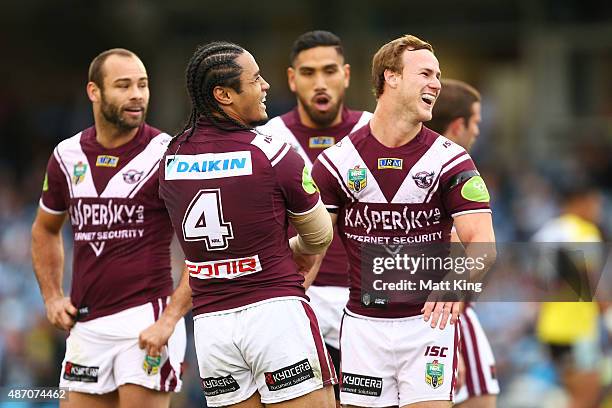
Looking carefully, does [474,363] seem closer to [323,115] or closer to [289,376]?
[323,115]

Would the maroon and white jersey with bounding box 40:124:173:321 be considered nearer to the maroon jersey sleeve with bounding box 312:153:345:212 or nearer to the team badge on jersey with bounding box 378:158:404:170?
the maroon jersey sleeve with bounding box 312:153:345:212

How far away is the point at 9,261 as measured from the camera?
16.1 meters

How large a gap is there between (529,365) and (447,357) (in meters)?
5.83

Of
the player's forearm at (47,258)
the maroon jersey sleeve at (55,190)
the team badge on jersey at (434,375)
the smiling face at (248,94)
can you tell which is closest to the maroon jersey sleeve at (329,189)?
the smiling face at (248,94)

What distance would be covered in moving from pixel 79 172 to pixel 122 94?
1.84 ft

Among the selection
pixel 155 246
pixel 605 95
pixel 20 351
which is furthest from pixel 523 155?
pixel 155 246

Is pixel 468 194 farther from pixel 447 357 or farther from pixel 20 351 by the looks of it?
pixel 20 351

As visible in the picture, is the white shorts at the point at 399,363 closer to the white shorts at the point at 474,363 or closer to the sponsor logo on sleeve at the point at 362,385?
the sponsor logo on sleeve at the point at 362,385

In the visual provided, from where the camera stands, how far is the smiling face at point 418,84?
249 inches

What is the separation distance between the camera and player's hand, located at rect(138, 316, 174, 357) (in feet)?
22.3

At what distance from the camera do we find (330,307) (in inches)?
300

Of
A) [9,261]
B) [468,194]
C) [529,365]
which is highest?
[468,194]

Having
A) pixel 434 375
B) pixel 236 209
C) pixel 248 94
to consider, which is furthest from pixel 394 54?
pixel 434 375

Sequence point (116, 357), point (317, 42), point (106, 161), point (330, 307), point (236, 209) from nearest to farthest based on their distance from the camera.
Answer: point (236, 209)
point (116, 357)
point (106, 161)
point (330, 307)
point (317, 42)
